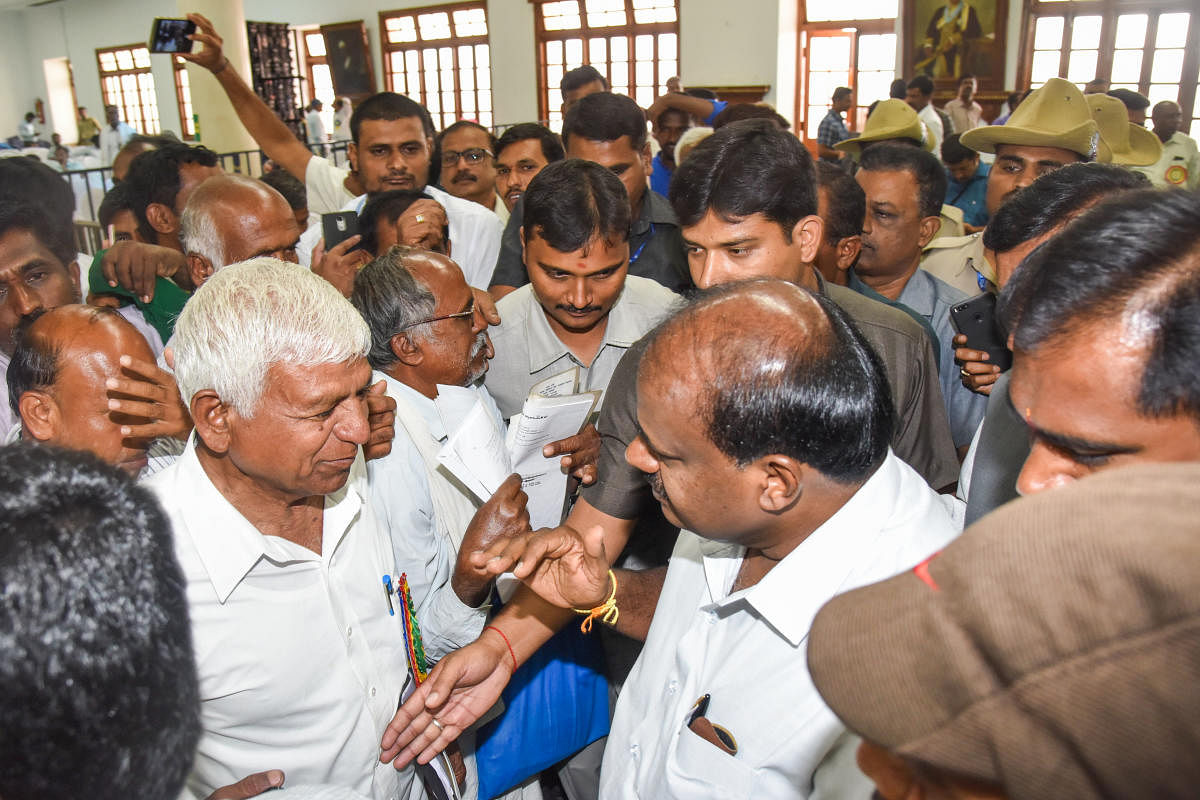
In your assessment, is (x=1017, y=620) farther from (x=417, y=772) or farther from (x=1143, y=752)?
(x=417, y=772)

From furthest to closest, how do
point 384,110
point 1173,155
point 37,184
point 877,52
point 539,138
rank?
point 877,52
point 1173,155
point 539,138
point 384,110
point 37,184

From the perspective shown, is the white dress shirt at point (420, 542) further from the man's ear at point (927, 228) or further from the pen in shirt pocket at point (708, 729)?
the man's ear at point (927, 228)

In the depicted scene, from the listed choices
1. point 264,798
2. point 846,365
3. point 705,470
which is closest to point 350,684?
point 264,798

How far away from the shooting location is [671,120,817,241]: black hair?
2.11 meters

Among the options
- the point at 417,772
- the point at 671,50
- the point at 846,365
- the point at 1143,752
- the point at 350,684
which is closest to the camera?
the point at 1143,752

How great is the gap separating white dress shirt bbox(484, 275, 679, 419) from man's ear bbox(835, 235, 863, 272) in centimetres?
61

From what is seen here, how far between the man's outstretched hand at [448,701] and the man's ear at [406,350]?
29.3 inches

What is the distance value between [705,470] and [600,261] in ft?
4.54

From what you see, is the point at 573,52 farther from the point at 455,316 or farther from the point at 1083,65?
the point at 455,316

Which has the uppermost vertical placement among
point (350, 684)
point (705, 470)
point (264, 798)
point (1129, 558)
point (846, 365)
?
point (1129, 558)

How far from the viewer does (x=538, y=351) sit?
8.80ft

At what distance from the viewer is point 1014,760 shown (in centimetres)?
48

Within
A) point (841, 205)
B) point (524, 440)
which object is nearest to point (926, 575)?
point (524, 440)

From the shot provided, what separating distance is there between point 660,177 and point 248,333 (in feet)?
15.8
